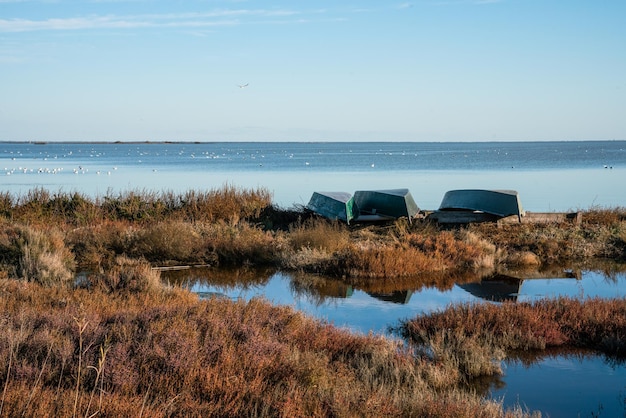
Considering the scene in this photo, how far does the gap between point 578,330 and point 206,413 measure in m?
6.81

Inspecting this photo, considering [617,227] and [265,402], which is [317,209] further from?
[265,402]

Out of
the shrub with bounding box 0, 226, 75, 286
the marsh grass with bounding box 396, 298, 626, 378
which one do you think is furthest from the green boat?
the shrub with bounding box 0, 226, 75, 286

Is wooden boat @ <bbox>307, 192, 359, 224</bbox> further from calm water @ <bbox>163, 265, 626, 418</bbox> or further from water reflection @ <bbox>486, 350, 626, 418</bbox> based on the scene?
water reflection @ <bbox>486, 350, 626, 418</bbox>

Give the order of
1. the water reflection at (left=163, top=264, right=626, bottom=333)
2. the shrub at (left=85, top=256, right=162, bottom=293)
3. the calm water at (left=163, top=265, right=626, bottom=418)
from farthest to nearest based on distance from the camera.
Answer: the water reflection at (left=163, top=264, right=626, bottom=333) → the shrub at (left=85, top=256, right=162, bottom=293) → the calm water at (left=163, top=265, right=626, bottom=418)

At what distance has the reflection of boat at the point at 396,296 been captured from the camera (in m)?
14.0

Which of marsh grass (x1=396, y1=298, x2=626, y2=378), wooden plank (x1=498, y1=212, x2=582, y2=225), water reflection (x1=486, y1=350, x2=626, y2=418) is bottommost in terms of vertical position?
water reflection (x1=486, y1=350, x2=626, y2=418)

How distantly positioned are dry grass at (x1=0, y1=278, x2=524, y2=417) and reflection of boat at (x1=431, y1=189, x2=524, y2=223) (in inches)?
473

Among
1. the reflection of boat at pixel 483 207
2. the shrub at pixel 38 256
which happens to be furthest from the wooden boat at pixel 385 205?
the shrub at pixel 38 256

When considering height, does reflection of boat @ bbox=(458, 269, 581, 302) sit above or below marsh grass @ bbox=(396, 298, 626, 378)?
below

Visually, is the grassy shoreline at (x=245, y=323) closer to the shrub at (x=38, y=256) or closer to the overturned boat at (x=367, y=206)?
the shrub at (x=38, y=256)

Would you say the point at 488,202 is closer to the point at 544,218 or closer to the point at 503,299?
the point at 544,218

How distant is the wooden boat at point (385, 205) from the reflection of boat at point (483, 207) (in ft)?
3.07

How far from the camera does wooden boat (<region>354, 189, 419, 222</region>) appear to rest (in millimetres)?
20875

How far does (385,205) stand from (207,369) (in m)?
15.2
